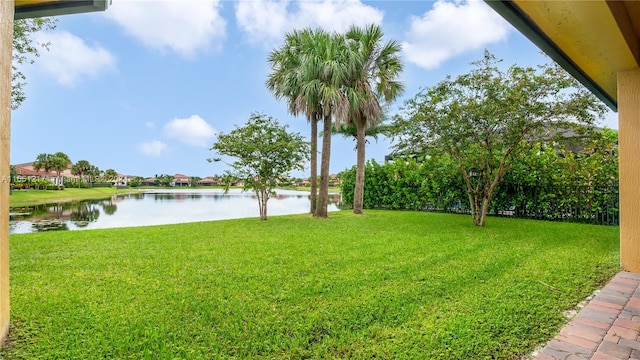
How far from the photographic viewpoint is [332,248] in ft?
17.4

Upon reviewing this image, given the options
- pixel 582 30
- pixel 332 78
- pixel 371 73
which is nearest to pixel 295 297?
pixel 582 30

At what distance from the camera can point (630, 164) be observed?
13.3 ft

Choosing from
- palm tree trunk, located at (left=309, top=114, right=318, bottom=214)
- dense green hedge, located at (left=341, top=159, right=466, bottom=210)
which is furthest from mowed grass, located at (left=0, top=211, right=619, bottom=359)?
palm tree trunk, located at (left=309, top=114, right=318, bottom=214)

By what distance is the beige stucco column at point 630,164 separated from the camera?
3977mm

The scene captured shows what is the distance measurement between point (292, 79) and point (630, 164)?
27.9 feet

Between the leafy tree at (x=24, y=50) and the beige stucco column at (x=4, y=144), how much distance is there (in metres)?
7.59

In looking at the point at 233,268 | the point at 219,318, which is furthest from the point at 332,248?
the point at 219,318

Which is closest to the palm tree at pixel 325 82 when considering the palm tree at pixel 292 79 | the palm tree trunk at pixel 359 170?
the palm tree at pixel 292 79

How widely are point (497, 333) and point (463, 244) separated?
3.54m

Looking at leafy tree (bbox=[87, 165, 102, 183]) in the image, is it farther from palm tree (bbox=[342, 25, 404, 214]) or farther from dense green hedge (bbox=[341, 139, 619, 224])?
dense green hedge (bbox=[341, 139, 619, 224])

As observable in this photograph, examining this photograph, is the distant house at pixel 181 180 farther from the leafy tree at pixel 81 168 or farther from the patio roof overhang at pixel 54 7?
the patio roof overhang at pixel 54 7

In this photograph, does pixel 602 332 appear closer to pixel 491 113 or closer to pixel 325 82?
pixel 491 113

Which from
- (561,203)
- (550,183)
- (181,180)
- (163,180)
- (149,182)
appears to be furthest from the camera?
(181,180)

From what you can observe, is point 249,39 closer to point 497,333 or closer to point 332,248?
point 332,248
